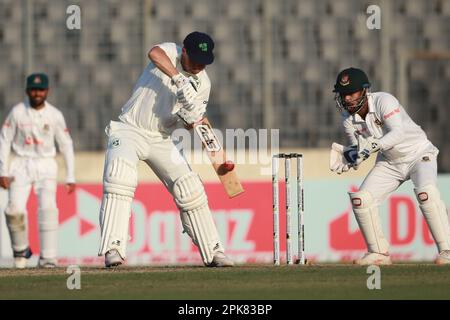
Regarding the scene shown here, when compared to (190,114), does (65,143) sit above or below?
above

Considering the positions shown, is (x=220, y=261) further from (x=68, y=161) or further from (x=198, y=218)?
(x=68, y=161)

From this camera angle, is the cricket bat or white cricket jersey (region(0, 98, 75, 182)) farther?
white cricket jersey (region(0, 98, 75, 182))

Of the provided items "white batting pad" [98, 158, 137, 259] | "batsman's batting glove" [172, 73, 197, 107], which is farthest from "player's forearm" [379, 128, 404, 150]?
"white batting pad" [98, 158, 137, 259]

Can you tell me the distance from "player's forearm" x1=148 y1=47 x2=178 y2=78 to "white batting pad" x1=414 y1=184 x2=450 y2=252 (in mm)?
2429

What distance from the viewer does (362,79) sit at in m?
11.9

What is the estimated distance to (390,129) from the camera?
38.8 ft

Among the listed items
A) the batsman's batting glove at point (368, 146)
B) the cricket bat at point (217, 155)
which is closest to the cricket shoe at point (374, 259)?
the batsman's batting glove at point (368, 146)

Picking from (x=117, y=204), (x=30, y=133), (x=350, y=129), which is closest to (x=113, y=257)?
(x=117, y=204)

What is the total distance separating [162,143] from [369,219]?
1.91m

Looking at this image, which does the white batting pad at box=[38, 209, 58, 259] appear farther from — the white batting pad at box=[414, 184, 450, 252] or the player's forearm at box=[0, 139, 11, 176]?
the white batting pad at box=[414, 184, 450, 252]

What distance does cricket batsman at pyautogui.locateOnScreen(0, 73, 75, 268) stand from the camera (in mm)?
14445
